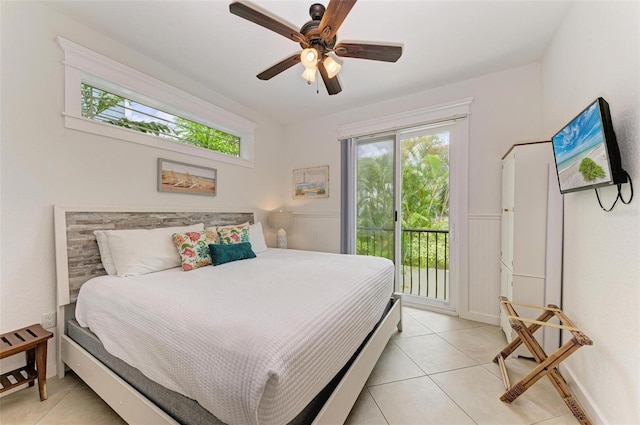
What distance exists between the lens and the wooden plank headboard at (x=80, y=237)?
183cm

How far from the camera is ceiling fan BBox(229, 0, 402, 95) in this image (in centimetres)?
130

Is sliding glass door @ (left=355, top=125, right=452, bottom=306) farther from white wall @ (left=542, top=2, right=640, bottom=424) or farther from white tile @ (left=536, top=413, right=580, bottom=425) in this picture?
white tile @ (left=536, top=413, right=580, bottom=425)

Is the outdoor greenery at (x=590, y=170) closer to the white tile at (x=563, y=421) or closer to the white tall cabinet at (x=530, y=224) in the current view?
the white tall cabinet at (x=530, y=224)

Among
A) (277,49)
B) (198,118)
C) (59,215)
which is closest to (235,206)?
(198,118)

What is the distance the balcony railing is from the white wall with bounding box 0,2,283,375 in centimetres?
289

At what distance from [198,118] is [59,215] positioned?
1673 mm

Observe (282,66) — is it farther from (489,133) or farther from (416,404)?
(416,404)

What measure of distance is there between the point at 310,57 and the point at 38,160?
208 cm

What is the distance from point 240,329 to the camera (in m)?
1.00

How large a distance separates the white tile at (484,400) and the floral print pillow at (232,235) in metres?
2.08

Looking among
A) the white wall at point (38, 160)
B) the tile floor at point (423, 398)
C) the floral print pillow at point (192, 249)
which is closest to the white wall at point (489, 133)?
the tile floor at point (423, 398)

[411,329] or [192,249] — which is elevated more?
[192,249]

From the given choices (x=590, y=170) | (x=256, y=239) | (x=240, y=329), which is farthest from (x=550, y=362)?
(x=256, y=239)

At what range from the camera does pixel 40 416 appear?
1.46m
